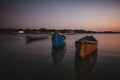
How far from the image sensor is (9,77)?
1066 centimetres

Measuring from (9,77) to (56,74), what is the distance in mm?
2943

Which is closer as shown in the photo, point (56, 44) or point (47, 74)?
point (47, 74)

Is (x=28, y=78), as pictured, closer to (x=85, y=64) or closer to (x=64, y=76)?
(x=64, y=76)

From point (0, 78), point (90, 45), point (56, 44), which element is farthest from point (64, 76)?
point (56, 44)

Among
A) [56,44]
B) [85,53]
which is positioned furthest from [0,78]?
[56,44]

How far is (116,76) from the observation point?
11734 mm

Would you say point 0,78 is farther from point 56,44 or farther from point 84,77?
point 56,44

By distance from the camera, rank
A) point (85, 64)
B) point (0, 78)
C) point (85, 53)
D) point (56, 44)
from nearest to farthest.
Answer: point (0, 78)
point (85, 64)
point (85, 53)
point (56, 44)

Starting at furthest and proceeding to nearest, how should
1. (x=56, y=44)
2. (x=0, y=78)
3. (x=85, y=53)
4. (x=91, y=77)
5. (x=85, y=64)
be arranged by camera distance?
(x=56, y=44), (x=85, y=53), (x=85, y=64), (x=91, y=77), (x=0, y=78)

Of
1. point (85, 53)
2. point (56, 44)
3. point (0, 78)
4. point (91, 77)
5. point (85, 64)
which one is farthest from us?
point (56, 44)

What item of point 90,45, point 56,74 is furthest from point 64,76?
point 90,45

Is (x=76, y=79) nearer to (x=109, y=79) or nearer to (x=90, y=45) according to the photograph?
(x=109, y=79)

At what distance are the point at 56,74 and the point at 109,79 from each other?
3.25 meters

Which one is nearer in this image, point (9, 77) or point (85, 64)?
point (9, 77)
